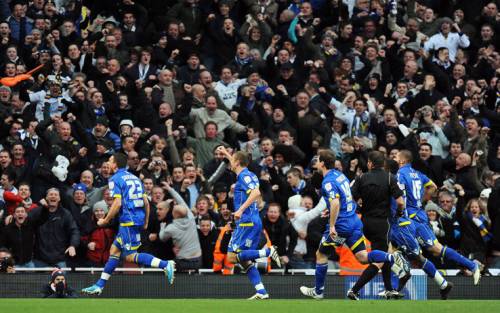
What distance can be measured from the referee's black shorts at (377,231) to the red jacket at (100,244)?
4.27m

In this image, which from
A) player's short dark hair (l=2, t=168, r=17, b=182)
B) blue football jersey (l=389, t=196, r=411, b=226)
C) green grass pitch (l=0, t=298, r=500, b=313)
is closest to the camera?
green grass pitch (l=0, t=298, r=500, b=313)

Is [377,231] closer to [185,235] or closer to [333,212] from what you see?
[333,212]

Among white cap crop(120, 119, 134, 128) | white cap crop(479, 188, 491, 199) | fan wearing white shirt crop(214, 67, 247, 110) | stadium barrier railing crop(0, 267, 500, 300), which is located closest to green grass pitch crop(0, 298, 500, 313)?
stadium barrier railing crop(0, 267, 500, 300)

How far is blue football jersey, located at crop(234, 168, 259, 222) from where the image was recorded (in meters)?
17.6

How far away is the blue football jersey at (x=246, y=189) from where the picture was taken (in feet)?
57.6

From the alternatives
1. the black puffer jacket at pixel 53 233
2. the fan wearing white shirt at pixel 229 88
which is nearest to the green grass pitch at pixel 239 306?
the black puffer jacket at pixel 53 233

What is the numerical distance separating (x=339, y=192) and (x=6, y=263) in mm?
5189

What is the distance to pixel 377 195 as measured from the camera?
1747cm

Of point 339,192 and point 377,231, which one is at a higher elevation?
point 339,192

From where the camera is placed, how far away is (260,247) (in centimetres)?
1927

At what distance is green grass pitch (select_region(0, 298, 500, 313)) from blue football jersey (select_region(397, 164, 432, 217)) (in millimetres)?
2000

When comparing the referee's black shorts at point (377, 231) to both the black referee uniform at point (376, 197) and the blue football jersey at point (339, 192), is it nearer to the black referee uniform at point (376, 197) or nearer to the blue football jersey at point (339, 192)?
the black referee uniform at point (376, 197)

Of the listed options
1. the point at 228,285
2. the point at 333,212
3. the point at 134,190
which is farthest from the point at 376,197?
the point at 134,190

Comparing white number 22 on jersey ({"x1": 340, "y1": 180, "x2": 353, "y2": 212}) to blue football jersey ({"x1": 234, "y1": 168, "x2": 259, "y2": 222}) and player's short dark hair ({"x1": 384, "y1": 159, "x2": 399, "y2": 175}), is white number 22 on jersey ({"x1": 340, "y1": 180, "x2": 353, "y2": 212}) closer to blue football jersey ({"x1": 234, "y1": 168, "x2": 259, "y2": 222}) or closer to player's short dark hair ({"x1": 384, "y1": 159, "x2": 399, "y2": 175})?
player's short dark hair ({"x1": 384, "y1": 159, "x2": 399, "y2": 175})
